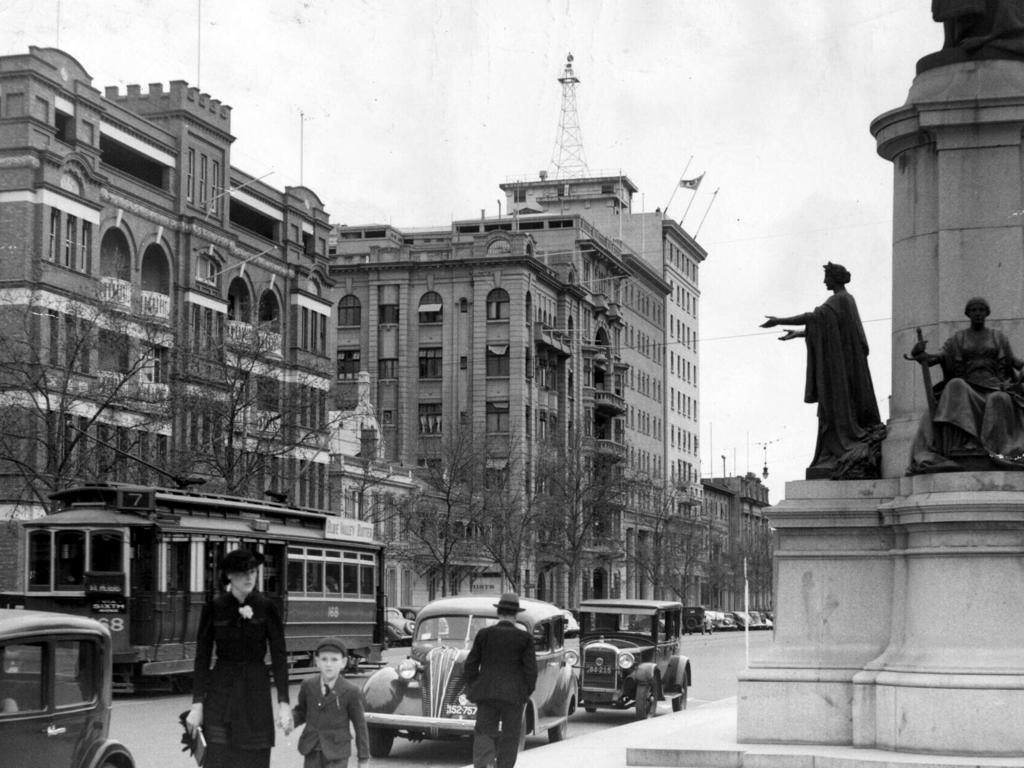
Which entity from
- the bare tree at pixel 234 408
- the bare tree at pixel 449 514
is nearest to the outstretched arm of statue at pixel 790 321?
the bare tree at pixel 234 408

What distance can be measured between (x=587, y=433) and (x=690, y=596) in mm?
33981

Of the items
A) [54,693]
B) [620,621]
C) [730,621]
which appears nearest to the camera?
[54,693]

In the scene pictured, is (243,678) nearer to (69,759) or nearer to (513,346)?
(69,759)

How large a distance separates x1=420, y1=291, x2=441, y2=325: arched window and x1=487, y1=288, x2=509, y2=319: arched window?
11.1 ft

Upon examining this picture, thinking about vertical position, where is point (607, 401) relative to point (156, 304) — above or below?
above

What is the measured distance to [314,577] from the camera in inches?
1423

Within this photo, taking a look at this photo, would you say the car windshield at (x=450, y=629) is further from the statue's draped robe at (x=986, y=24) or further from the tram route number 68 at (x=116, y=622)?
the statue's draped robe at (x=986, y=24)

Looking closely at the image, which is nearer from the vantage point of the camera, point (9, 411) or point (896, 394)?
point (896, 394)

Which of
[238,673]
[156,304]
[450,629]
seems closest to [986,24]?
[450,629]

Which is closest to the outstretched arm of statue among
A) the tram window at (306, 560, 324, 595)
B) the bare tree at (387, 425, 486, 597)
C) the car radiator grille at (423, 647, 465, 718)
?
the car radiator grille at (423, 647, 465, 718)

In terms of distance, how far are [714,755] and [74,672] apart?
5.71 m

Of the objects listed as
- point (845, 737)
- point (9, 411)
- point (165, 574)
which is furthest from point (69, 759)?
point (9, 411)

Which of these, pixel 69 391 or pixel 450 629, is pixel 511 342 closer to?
pixel 69 391

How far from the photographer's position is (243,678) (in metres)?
10.1
